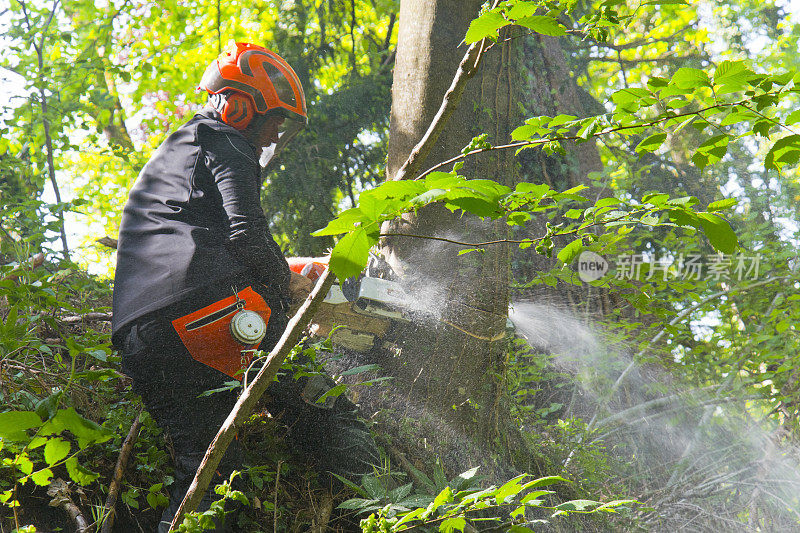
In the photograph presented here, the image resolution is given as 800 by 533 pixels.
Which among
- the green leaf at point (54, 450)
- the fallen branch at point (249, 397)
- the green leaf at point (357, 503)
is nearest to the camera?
the green leaf at point (54, 450)

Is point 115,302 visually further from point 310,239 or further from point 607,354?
point 607,354

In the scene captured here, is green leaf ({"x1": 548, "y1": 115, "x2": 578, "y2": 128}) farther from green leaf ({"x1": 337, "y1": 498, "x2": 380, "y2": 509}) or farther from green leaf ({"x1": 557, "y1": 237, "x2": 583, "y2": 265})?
green leaf ({"x1": 337, "y1": 498, "x2": 380, "y2": 509})

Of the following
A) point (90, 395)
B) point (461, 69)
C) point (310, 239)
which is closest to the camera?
point (461, 69)

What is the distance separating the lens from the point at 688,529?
10.2 feet

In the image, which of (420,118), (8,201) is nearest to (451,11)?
(420,118)

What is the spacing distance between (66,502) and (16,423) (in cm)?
129

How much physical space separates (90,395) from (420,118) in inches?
82.0

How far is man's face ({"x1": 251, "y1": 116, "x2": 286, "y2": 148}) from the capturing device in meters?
2.75

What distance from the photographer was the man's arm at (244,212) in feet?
7.27

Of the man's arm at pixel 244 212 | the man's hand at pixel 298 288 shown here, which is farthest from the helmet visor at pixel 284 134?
the man's hand at pixel 298 288

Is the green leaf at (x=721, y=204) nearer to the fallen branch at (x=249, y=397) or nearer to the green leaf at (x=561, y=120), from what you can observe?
the green leaf at (x=561, y=120)

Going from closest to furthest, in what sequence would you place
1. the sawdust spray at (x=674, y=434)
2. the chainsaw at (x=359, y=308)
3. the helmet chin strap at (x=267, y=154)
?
the chainsaw at (x=359, y=308) < the helmet chin strap at (x=267, y=154) < the sawdust spray at (x=674, y=434)

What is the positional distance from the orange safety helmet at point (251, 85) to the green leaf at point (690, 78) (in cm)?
206

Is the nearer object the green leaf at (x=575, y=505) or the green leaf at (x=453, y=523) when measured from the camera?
the green leaf at (x=453, y=523)
